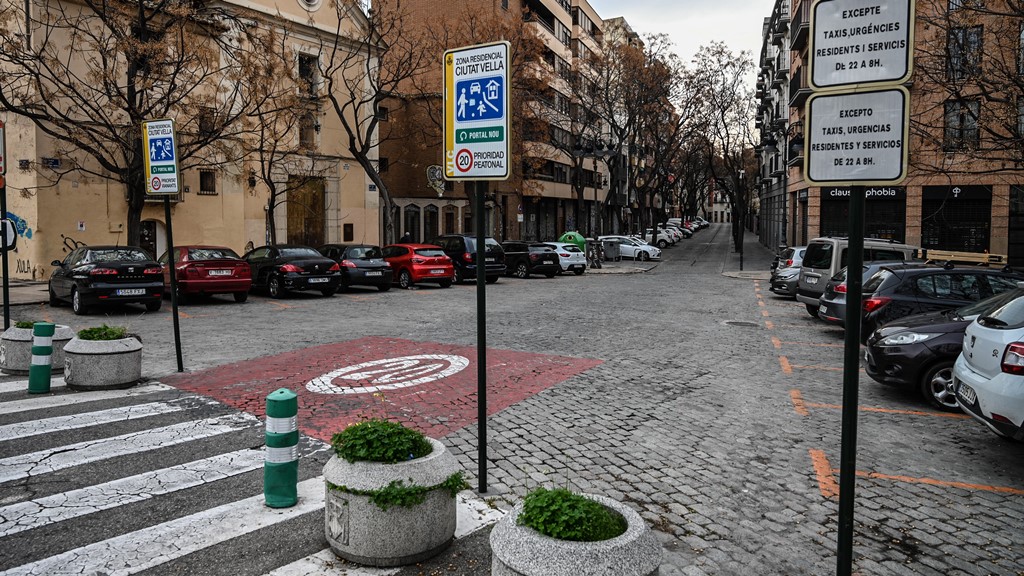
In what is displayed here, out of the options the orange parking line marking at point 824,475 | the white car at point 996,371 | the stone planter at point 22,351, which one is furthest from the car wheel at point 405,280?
the white car at point 996,371

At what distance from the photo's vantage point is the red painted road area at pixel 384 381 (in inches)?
288

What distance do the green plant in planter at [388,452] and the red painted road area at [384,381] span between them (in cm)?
228

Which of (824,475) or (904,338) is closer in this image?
(824,475)

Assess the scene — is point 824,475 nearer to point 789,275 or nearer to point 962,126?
point 962,126

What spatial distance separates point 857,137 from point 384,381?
21.7ft

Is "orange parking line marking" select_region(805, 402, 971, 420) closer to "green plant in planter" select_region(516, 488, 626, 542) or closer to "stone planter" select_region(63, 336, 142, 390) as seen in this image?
"green plant in planter" select_region(516, 488, 626, 542)

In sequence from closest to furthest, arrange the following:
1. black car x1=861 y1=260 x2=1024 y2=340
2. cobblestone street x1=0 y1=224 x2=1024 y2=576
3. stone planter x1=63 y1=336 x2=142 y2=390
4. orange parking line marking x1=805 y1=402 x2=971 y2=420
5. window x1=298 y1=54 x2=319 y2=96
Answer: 1. cobblestone street x1=0 y1=224 x2=1024 y2=576
2. orange parking line marking x1=805 y1=402 x2=971 y2=420
3. stone planter x1=63 y1=336 x2=142 y2=390
4. black car x1=861 y1=260 x2=1024 y2=340
5. window x1=298 y1=54 x2=319 y2=96

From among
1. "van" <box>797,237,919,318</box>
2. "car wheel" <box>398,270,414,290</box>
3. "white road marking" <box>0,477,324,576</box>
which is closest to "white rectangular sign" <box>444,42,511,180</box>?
"white road marking" <box>0,477,324,576</box>

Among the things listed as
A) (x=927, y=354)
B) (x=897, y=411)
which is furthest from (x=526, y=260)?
(x=897, y=411)

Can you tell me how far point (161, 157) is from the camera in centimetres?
933

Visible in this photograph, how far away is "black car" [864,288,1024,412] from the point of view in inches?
312

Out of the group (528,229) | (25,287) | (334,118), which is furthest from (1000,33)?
(528,229)

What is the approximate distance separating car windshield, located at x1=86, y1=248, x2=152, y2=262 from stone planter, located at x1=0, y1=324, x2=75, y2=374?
696 centimetres

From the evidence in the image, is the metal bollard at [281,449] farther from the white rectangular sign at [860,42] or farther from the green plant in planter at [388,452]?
the white rectangular sign at [860,42]
